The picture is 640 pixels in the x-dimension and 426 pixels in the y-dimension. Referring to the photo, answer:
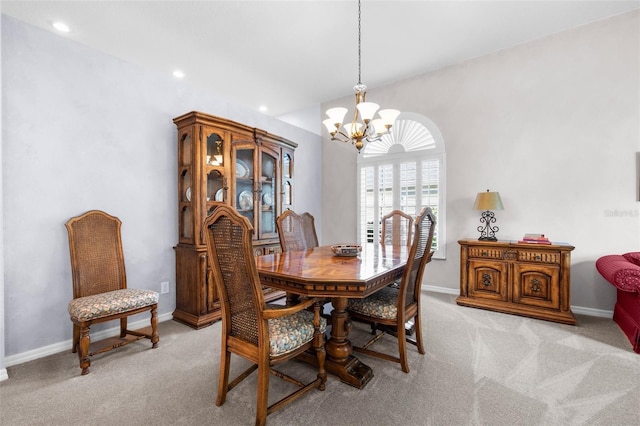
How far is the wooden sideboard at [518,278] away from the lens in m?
3.03

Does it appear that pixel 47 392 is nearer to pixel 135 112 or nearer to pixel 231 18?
pixel 135 112

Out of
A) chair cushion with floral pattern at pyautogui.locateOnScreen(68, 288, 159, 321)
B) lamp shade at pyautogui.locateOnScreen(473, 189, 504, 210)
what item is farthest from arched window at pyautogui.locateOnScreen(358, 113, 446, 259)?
chair cushion with floral pattern at pyautogui.locateOnScreen(68, 288, 159, 321)

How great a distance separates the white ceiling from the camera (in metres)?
2.66

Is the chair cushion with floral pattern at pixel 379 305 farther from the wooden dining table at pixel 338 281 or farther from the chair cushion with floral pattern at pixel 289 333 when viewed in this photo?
the chair cushion with floral pattern at pixel 289 333

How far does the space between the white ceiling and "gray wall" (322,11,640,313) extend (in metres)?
0.26

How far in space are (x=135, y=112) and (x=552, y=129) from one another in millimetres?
4535

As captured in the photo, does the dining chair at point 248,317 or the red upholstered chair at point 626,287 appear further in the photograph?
the red upholstered chair at point 626,287

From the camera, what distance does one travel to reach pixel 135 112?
2969 mm

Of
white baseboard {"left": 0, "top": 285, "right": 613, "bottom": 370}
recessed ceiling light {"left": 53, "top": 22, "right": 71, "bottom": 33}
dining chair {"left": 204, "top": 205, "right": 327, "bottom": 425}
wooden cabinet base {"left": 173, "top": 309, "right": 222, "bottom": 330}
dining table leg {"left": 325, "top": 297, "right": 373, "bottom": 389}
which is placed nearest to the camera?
dining chair {"left": 204, "top": 205, "right": 327, "bottom": 425}

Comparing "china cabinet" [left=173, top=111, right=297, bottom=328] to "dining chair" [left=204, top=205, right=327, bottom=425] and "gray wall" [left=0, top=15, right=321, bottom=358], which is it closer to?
"gray wall" [left=0, top=15, right=321, bottom=358]

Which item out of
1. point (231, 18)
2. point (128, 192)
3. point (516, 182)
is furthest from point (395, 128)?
point (128, 192)

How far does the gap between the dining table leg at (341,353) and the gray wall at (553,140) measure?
2.59m

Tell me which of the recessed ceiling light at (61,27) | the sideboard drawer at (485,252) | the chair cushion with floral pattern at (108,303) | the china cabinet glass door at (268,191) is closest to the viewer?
the chair cushion with floral pattern at (108,303)

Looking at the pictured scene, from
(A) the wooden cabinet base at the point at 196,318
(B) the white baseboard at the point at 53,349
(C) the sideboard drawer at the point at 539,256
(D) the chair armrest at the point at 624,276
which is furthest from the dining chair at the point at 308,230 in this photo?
(D) the chair armrest at the point at 624,276
